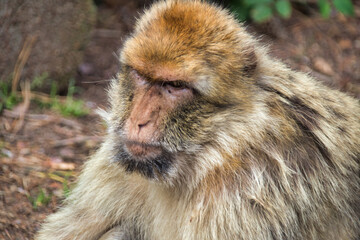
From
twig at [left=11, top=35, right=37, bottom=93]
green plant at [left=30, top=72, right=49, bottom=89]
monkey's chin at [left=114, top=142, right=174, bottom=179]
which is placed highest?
monkey's chin at [left=114, top=142, right=174, bottom=179]

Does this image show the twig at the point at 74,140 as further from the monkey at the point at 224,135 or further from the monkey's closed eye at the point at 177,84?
the monkey's closed eye at the point at 177,84

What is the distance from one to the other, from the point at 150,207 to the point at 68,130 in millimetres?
1944

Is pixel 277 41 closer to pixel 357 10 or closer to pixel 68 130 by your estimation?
pixel 357 10

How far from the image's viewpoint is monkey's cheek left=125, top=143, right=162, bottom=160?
129 inches

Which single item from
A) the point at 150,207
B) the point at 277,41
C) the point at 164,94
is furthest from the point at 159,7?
the point at 277,41

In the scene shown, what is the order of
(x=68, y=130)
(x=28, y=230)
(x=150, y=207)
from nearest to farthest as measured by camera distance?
1. (x=150, y=207)
2. (x=28, y=230)
3. (x=68, y=130)

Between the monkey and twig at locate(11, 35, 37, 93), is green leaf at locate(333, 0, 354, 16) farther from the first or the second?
twig at locate(11, 35, 37, 93)

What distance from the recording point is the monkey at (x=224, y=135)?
132 inches

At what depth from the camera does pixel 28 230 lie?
4594mm

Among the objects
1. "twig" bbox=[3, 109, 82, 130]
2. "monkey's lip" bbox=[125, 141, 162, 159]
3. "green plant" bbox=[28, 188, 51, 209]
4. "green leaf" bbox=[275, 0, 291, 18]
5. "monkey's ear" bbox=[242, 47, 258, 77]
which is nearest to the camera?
"monkey's lip" bbox=[125, 141, 162, 159]

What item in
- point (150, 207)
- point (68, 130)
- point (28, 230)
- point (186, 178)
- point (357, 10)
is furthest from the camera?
point (357, 10)

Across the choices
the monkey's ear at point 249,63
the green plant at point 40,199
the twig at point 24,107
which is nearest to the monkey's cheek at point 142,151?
the monkey's ear at point 249,63

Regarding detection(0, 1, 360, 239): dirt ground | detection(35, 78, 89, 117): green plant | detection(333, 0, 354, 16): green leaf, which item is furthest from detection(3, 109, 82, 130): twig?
detection(333, 0, 354, 16): green leaf

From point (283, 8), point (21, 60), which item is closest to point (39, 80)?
point (21, 60)
